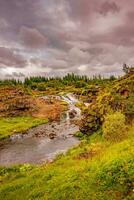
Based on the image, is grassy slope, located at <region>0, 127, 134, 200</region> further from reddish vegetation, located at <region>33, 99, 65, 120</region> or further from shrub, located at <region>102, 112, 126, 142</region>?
reddish vegetation, located at <region>33, 99, 65, 120</region>

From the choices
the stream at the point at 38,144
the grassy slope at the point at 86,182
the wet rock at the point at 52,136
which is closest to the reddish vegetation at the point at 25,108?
the stream at the point at 38,144

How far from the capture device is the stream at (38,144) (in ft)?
173

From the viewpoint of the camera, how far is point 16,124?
8819cm

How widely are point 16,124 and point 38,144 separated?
84.9 ft

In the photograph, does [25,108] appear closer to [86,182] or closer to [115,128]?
[115,128]

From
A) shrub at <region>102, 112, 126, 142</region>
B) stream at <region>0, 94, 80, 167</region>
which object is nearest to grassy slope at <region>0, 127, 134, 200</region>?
shrub at <region>102, 112, 126, 142</region>

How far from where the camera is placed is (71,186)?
82.4ft

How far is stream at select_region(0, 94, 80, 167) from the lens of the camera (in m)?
52.7

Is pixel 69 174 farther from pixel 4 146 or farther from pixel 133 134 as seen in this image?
pixel 4 146

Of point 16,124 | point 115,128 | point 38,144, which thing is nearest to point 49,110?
point 16,124

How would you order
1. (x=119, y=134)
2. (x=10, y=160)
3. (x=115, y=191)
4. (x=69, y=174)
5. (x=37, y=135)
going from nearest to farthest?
(x=115, y=191), (x=69, y=174), (x=119, y=134), (x=10, y=160), (x=37, y=135)

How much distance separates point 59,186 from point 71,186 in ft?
4.34

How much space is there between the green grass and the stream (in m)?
2.13

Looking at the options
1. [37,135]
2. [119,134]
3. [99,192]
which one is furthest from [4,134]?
[99,192]
